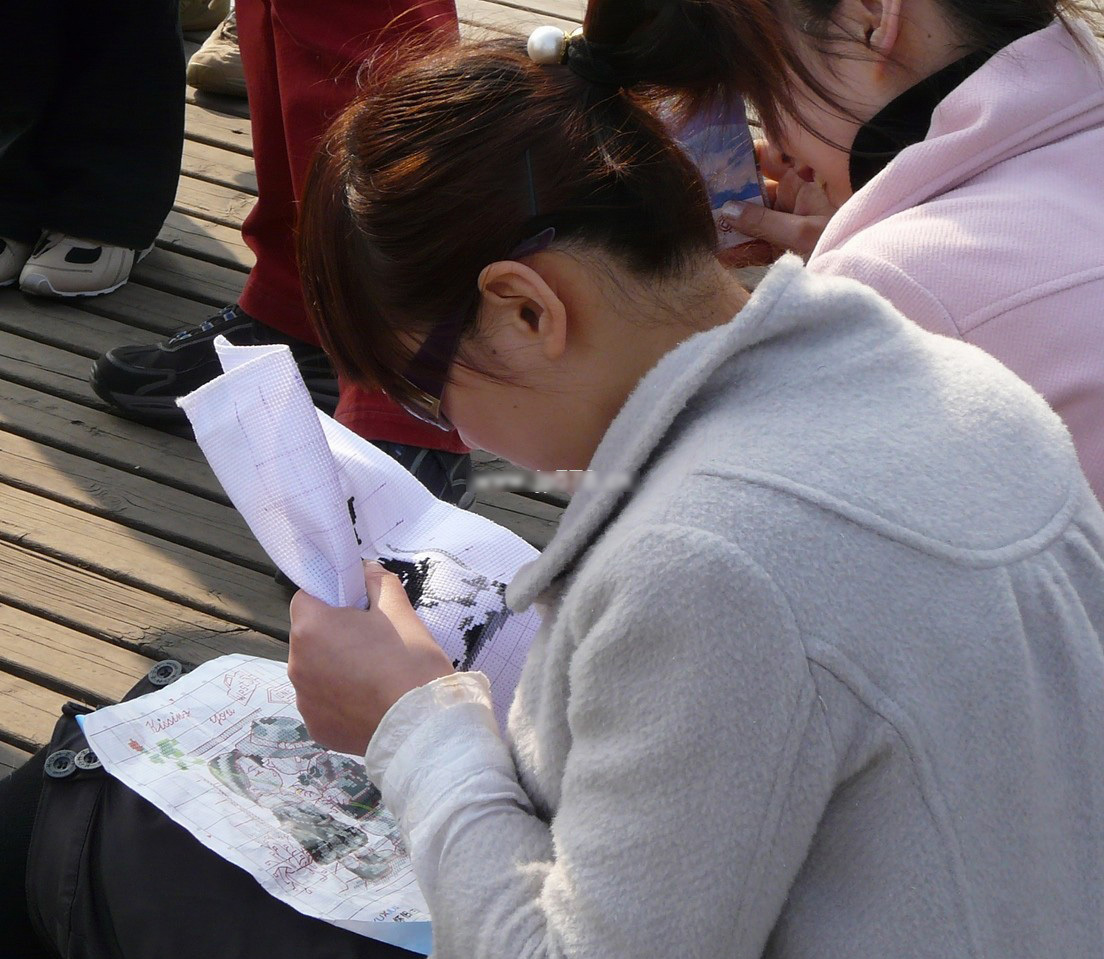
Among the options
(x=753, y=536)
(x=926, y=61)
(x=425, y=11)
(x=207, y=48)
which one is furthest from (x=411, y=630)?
(x=207, y=48)

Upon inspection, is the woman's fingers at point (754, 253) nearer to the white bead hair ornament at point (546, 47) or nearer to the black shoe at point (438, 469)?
the white bead hair ornament at point (546, 47)

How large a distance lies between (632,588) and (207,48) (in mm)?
2859

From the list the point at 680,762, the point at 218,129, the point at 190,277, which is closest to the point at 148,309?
the point at 190,277

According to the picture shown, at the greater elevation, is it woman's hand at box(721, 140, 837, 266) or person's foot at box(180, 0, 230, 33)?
woman's hand at box(721, 140, 837, 266)

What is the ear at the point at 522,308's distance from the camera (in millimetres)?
891

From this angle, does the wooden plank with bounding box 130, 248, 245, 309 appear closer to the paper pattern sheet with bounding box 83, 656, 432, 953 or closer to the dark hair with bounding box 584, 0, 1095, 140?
the paper pattern sheet with bounding box 83, 656, 432, 953

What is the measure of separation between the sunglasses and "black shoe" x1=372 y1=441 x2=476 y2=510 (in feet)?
3.23

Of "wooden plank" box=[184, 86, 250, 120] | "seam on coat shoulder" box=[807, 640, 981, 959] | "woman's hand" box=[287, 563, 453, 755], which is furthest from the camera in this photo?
"wooden plank" box=[184, 86, 250, 120]

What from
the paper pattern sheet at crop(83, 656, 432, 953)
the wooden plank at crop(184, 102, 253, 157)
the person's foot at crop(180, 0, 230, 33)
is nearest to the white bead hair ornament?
the paper pattern sheet at crop(83, 656, 432, 953)

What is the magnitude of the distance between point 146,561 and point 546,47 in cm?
123

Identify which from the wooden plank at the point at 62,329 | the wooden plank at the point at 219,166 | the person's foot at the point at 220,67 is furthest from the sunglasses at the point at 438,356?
the person's foot at the point at 220,67

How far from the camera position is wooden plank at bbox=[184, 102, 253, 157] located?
10.0 ft

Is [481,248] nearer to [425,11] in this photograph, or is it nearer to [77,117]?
[425,11]

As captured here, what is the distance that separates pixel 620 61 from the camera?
3.16ft
